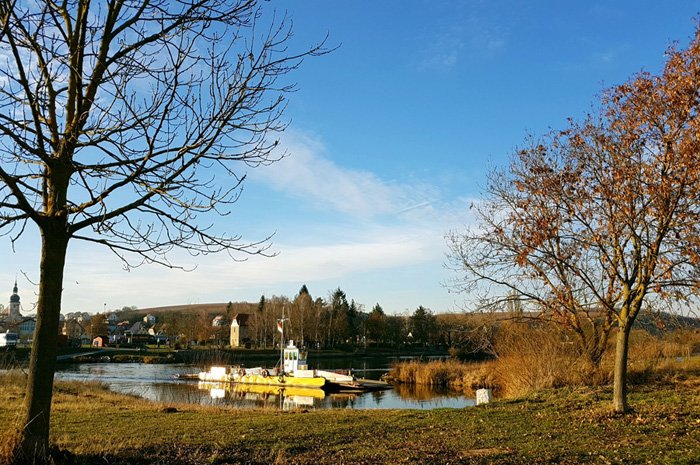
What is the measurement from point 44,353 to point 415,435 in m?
6.90

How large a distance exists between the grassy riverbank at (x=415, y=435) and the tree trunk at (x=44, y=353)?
0.95 feet

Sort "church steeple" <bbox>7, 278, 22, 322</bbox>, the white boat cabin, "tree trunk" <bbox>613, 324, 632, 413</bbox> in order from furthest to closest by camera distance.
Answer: the white boat cabin < "tree trunk" <bbox>613, 324, 632, 413</bbox> < "church steeple" <bbox>7, 278, 22, 322</bbox>

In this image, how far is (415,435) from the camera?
10602 millimetres

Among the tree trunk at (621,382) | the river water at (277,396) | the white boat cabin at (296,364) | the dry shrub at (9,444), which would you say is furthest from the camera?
the white boat cabin at (296,364)

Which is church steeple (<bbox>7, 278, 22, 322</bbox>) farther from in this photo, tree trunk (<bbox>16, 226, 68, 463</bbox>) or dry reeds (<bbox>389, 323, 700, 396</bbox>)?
dry reeds (<bbox>389, 323, 700, 396</bbox>)

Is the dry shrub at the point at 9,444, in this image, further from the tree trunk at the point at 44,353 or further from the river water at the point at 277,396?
the river water at the point at 277,396

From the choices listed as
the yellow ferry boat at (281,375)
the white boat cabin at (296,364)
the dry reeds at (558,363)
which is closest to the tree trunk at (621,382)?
the dry reeds at (558,363)

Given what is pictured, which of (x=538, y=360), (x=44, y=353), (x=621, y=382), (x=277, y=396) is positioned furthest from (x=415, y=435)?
(x=277, y=396)

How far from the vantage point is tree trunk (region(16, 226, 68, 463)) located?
21.7 ft

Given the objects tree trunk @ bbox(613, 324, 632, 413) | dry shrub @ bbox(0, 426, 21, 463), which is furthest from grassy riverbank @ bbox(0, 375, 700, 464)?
tree trunk @ bbox(613, 324, 632, 413)

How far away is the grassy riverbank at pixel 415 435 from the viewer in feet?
26.0

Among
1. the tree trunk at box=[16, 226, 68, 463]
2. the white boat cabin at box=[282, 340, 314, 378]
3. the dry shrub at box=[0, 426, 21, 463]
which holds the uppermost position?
the tree trunk at box=[16, 226, 68, 463]

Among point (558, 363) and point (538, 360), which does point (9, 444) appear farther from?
point (558, 363)

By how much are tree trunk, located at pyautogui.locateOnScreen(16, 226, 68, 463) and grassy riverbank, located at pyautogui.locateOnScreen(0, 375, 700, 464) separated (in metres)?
0.29
